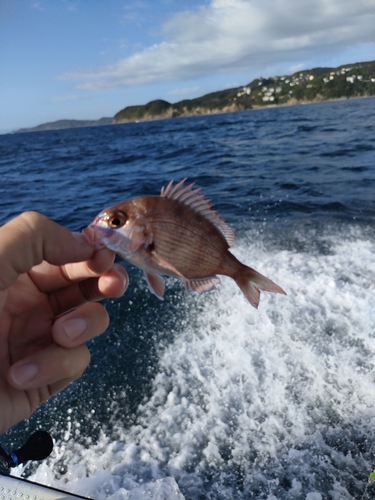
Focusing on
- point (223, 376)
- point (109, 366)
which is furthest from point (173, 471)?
point (109, 366)

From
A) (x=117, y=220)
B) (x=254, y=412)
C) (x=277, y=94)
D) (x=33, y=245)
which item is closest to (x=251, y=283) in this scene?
(x=117, y=220)

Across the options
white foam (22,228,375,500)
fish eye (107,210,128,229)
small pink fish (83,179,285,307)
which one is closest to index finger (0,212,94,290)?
small pink fish (83,179,285,307)

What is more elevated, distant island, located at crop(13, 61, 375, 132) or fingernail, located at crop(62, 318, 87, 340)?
distant island, located at crop(13, 61, 375, 132)

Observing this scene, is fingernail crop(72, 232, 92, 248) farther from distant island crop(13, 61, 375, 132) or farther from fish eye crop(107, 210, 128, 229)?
distant island crop(13, 61, 375, 132)

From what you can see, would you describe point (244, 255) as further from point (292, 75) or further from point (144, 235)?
point (292, 75)

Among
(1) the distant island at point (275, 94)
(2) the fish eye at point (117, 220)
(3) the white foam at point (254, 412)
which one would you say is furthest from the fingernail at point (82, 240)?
(1) the distant island at point (275, 94)
